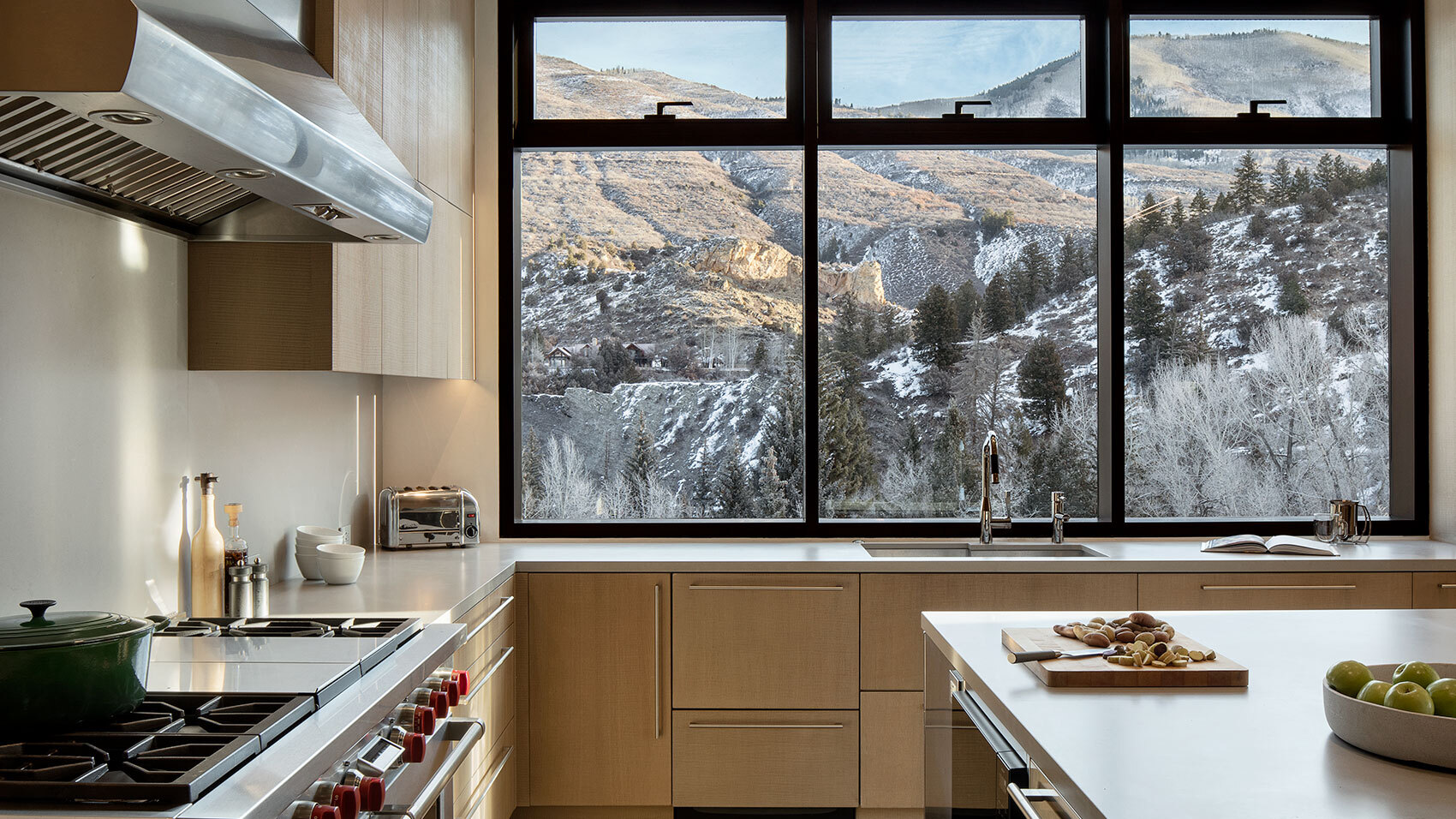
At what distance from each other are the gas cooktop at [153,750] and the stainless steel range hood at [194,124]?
0.74 metres

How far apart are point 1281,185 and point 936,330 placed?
134 centimetres

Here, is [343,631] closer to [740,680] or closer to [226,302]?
[226,302]

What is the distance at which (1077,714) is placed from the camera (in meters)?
1.46

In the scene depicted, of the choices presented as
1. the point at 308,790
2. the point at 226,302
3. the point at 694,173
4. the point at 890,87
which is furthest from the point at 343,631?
the point at 890,87

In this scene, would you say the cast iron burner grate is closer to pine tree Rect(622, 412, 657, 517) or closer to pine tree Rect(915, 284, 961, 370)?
pine tree Rect(622, 412, 657, 517)

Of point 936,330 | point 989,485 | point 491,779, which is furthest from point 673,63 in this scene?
point 491,779

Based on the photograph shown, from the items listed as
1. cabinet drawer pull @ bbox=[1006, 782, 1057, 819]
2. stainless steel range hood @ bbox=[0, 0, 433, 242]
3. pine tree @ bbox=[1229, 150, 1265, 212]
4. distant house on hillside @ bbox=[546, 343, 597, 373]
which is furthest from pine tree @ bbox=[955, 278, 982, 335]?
cabinet drawer pull @ bbox=[1006, 782, 1057, 819]

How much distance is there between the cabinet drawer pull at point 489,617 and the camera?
2458 millimetres

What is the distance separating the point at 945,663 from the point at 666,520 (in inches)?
71.3

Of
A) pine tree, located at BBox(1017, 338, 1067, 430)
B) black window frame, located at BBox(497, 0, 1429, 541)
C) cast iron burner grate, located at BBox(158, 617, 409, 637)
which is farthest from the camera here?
pine tree, located at BBox(1017, 338, 1067, 430)

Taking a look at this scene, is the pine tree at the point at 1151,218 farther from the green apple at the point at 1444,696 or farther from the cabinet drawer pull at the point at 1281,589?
the green apple at the point at 1444,696

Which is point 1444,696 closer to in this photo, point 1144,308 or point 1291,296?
point 1144,308

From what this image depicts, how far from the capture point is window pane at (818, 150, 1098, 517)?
3711mm

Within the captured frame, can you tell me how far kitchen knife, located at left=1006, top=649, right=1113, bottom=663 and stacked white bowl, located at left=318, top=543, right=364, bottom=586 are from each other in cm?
168
